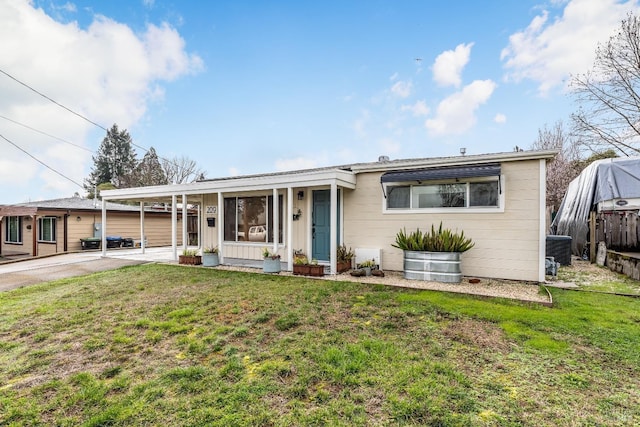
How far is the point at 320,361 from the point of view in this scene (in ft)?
9.68

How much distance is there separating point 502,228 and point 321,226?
4.31m

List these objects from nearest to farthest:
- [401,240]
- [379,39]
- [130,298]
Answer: [130,298], [401,240], [379,39]

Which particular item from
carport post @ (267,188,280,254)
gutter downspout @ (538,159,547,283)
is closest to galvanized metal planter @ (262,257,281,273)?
carport post @ (267,188,280,254)

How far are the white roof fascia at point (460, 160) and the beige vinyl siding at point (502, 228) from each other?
16cm

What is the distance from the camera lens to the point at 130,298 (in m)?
5.35

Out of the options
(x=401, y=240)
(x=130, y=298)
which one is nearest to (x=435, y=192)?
(x=401, y=240)

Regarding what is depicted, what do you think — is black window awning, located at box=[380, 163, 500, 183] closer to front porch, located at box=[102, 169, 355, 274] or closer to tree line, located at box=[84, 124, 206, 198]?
front porch, located at box=[102, 169, 355, 274]

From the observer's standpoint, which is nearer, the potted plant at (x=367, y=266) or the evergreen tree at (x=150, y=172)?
the potted plant at (x=367, y=266)

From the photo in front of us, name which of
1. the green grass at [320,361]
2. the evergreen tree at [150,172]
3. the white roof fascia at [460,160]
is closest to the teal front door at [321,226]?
the white roof fascia at [460,160]

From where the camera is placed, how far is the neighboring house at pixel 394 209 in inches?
249

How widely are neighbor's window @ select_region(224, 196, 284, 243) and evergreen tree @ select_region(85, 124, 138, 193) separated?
102ft

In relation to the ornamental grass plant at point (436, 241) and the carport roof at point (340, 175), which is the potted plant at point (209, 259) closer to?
the carport roof at point (340, 175)

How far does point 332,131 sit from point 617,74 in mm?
11762

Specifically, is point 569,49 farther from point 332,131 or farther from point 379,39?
point 332,131
